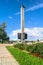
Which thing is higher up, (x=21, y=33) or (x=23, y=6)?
(x=23, y=6)

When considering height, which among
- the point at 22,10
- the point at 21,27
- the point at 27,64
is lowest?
the point at 27,64

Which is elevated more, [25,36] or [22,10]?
[22,10]

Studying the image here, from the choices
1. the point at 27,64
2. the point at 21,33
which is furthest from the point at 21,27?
the point at 27,64

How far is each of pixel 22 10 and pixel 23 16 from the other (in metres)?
2.60

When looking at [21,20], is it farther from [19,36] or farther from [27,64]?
[27,64]

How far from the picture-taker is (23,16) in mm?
74000

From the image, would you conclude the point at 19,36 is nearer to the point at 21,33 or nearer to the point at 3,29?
the point at 21,33

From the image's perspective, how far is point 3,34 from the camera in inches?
2953

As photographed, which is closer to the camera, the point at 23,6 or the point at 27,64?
the point at 27,64

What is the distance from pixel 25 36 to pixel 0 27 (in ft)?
30.3

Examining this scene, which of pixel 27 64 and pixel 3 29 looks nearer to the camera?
pixel 27 64

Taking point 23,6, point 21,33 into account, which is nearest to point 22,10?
point 23,6

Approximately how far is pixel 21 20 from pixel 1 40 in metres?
9.49

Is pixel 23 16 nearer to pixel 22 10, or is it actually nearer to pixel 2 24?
pixel 22 10
